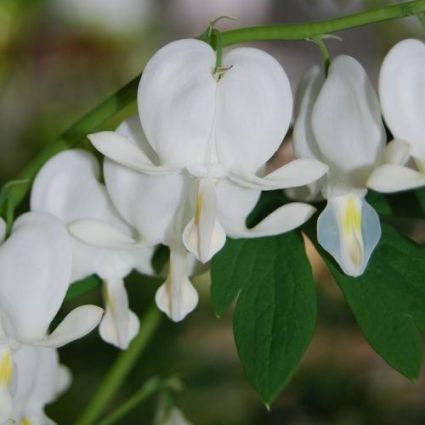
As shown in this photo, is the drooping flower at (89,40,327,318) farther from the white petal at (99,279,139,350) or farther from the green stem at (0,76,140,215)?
the white petal at (99,279,139,350)

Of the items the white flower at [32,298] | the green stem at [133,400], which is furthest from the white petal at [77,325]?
the green stem at [133,400]

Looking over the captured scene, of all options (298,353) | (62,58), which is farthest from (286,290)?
(62,58)

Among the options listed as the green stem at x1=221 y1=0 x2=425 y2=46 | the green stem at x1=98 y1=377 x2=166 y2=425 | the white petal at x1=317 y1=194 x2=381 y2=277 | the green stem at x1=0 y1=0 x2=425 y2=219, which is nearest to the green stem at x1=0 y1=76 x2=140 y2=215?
the green stem at x1=0 y1=0 x2=425 y2=219

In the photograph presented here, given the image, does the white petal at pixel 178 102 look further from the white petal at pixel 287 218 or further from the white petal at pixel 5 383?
the white petal at pixel 5 383

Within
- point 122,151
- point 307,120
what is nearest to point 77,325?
point 122,151

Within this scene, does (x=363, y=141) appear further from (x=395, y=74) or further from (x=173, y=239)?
(x=173, y=239)

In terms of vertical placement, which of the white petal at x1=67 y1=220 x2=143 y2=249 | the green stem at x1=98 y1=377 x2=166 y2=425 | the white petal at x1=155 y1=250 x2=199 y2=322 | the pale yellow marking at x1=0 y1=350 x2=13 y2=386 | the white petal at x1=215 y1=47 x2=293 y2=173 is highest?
the white petal at x1=215 y1=47 x2=293 y2=173
